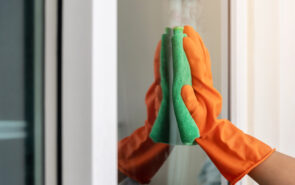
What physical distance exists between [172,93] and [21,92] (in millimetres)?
280

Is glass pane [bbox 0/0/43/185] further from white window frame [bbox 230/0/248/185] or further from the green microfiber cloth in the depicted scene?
white window frame [bbox 230/0/248/185]

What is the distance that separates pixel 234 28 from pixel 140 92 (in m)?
0.54

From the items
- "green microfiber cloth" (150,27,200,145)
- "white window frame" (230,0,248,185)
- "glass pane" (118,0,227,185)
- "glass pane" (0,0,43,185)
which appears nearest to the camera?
"glass pane" (0,0,43,185)

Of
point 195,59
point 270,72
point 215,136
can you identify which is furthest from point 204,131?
point 270,72

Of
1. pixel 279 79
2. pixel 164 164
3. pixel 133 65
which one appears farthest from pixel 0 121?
pixel 279 79

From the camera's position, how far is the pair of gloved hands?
17.8 inches

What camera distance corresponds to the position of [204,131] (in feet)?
1.79

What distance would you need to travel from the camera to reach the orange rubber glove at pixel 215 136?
1.73ft

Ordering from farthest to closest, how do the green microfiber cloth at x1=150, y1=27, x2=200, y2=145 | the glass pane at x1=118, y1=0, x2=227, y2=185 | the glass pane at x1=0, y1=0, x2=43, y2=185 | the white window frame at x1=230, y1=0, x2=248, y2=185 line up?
the white window frame at x1=230, y1=0, x2=248, y2=185 < the green microfiber cloth at x1=150, y1=27, x2=200, y2=145 < the glass pane at x1=118, y1=0, x2=227, y2=185 < the glass pane at x1=0, y1=0, x2=43, y2=185

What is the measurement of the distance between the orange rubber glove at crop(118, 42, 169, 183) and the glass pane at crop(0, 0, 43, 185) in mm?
125

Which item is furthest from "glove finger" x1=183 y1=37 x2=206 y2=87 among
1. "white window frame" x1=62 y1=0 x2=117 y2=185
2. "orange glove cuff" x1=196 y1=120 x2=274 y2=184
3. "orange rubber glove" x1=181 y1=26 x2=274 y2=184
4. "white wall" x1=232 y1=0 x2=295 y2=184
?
"white wall" x1=232 y1=0 x2=295 y2=184

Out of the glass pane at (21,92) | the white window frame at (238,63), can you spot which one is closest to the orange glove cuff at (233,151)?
the white window frame at (238,63)

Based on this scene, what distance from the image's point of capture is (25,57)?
0.84 feet

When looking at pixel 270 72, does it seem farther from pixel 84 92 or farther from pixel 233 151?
pixel 84 92
